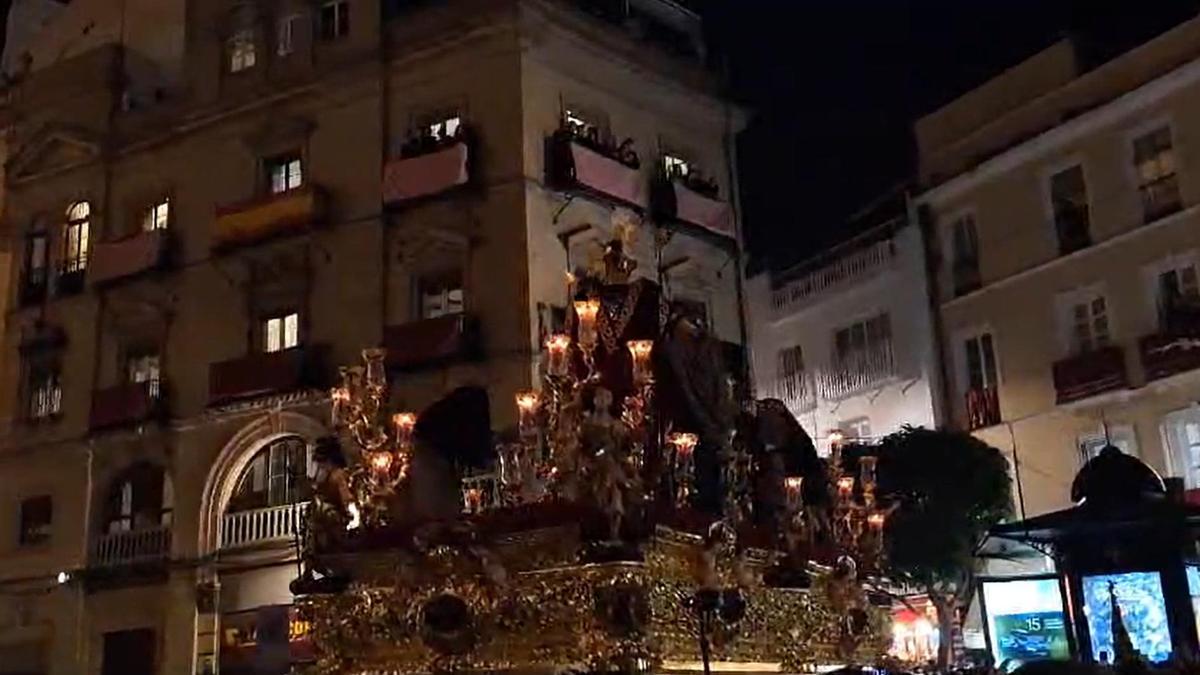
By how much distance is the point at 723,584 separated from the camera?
→ 35.6 ft

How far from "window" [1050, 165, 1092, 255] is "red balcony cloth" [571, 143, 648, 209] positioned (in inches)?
335

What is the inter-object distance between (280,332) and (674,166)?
9274 millimetres

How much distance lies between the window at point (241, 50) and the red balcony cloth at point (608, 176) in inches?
333

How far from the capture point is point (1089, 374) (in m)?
24.6

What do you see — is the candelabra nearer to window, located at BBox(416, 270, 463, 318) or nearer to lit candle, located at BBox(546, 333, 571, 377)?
lit candle, located at BBox(546, 333, 571, 377)

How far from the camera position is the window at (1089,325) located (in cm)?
2511

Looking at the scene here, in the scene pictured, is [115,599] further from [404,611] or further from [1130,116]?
[1130,116]

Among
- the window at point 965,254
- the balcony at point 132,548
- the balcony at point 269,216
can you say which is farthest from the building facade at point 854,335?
the balcony at point 132,548

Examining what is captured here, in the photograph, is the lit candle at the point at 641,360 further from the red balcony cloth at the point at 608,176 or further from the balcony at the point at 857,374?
the balcony at the point at 857,374

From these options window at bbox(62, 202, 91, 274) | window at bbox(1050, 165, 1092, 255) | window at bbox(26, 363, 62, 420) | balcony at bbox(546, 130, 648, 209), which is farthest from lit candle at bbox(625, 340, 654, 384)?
window at bbox(62, 202, 91, 274)

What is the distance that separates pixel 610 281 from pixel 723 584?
2.95 metres

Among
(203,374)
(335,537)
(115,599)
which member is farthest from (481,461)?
(115,599)

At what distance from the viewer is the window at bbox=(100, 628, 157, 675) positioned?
1031 inches

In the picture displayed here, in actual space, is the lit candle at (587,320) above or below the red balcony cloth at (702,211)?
below
